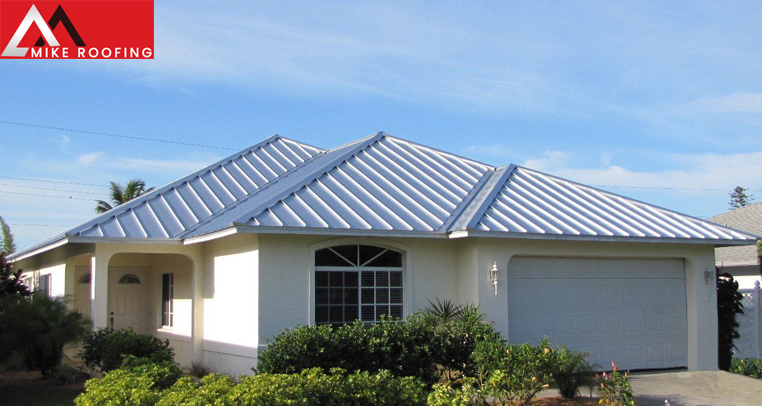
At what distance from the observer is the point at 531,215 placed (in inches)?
575

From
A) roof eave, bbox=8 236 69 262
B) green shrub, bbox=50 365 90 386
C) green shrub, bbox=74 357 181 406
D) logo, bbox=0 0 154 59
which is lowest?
green shrub, bbox=50 365 90 386

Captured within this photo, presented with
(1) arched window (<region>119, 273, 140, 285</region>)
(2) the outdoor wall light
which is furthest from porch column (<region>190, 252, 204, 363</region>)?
(2) the outdoor wall light

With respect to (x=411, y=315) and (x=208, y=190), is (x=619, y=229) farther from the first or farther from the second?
(x=208, y=190)

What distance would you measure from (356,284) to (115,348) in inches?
181

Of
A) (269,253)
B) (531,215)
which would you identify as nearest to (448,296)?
(531,215)

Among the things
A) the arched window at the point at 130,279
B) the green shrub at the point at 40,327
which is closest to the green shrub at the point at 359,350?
the green shrub at the point at 40,327

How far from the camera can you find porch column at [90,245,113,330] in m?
14.7

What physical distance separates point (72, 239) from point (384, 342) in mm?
6465

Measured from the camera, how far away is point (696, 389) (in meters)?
13.2

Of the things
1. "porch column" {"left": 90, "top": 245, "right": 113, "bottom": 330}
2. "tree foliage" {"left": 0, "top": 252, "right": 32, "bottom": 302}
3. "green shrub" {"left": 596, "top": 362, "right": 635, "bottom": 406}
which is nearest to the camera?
"green shrub" {"left": 596, "top": 362, "right": 635, "bottom": 406}

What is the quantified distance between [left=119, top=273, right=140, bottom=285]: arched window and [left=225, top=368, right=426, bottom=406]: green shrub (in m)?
10.5

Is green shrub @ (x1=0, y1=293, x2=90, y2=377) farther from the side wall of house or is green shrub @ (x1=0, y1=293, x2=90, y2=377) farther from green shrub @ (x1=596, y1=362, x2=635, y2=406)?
green shrub @ (x1=596, y1=362, x2=635, y2=406)

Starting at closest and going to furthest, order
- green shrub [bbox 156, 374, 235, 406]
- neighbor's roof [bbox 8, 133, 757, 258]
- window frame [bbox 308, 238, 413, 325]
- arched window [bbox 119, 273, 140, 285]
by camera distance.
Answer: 1. green shrub [bbox 156, 374, 235, 406]
2. window frame [bbox 308, 238, 413, 325]
3. neighbor's roof [bbox 8, 133, 757, 258]
4. arched window [bbox 119, 273, 140, 285]

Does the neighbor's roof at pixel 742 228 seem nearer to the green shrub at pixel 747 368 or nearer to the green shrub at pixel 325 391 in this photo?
the green shrub at pixel 747 368
